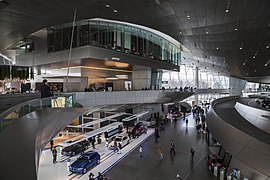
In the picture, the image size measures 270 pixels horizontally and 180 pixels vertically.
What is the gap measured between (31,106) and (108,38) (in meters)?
18.0

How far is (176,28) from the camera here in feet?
73.7

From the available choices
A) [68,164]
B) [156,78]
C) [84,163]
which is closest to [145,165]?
[84,163]

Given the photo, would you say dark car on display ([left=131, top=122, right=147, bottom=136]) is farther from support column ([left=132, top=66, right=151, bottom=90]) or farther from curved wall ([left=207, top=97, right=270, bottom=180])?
curved wall ([left=207, top=97, right=270, bottom=180])

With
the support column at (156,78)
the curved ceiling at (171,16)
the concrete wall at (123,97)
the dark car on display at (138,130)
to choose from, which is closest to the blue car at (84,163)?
the concrete wall at (123,97)

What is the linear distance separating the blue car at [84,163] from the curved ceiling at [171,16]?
11.3 m

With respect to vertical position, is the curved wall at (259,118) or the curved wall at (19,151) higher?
the curved wall at (19,151)

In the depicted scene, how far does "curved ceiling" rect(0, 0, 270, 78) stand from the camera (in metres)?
13.2

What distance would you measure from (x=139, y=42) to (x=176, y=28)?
8627 millimetres

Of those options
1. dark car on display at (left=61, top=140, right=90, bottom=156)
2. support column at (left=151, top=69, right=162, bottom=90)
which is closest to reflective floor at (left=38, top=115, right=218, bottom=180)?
dark car on display at (left=61, top=140, right=90, bottom=156)

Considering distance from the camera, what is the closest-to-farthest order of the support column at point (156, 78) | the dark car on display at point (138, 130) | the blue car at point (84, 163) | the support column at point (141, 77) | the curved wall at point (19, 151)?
the curved wall at point (19, 151) → the blue car at point (84, 163) → the dark car on display at point (138, 130) → the support column at point (141, 77) → the support column at point (156, 78)

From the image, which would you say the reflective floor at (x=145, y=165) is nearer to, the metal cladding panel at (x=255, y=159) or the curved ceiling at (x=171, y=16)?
the metal cladding panel at (x=255, y=159)

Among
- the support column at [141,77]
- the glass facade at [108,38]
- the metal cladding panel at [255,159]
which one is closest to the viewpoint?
the metal cladding panel at [255,159]

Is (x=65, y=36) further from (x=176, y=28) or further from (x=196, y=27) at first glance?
(x=196, y=27)

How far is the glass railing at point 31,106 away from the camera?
570 centimetres
